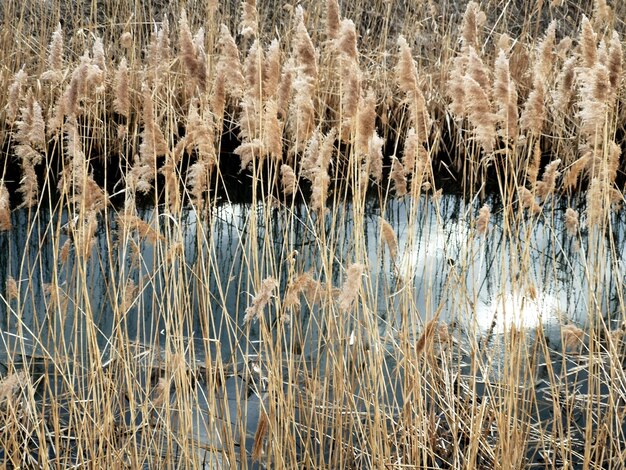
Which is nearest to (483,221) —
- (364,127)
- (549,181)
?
(549,181)

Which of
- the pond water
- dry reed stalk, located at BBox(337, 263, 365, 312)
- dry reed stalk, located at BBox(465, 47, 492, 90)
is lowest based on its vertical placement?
the pond water

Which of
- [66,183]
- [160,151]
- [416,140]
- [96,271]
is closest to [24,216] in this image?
[96,271]

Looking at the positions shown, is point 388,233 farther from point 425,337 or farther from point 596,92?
point 596,92

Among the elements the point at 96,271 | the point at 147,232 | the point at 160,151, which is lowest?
the point at 96,271

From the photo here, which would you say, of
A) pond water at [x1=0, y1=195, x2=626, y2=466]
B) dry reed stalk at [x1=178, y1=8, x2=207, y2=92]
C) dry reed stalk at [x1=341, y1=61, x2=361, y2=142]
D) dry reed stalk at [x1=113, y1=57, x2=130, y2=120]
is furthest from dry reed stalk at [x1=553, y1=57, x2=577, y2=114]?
dry reed stalk at [x1=113, y1=57, x2=130, y2=120]

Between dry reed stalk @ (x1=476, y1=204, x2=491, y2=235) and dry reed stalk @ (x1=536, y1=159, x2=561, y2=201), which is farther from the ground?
dry reed stalk @ (x1=536, y1=159, x2=561, y2=201)

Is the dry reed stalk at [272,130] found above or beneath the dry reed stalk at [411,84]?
beneath

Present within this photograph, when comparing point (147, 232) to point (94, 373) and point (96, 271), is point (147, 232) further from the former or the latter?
point (96, 271)

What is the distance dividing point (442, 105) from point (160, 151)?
9.66 ft

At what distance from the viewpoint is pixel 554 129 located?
418cm

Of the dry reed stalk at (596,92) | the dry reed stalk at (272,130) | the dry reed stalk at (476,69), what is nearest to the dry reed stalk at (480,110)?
the dry reed stalk at (476,69)

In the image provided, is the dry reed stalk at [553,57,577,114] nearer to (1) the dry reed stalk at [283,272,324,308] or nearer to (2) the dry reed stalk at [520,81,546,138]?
(2) the dry reed stalk at [520,81,546,138]

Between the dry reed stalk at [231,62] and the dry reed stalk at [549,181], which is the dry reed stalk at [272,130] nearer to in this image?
the dry reed stalk at [231,62]

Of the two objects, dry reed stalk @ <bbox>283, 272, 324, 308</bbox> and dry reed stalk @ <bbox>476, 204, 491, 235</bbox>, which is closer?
dry reed stalk @ <bbox>283, 272, 324, 308</bbox>
